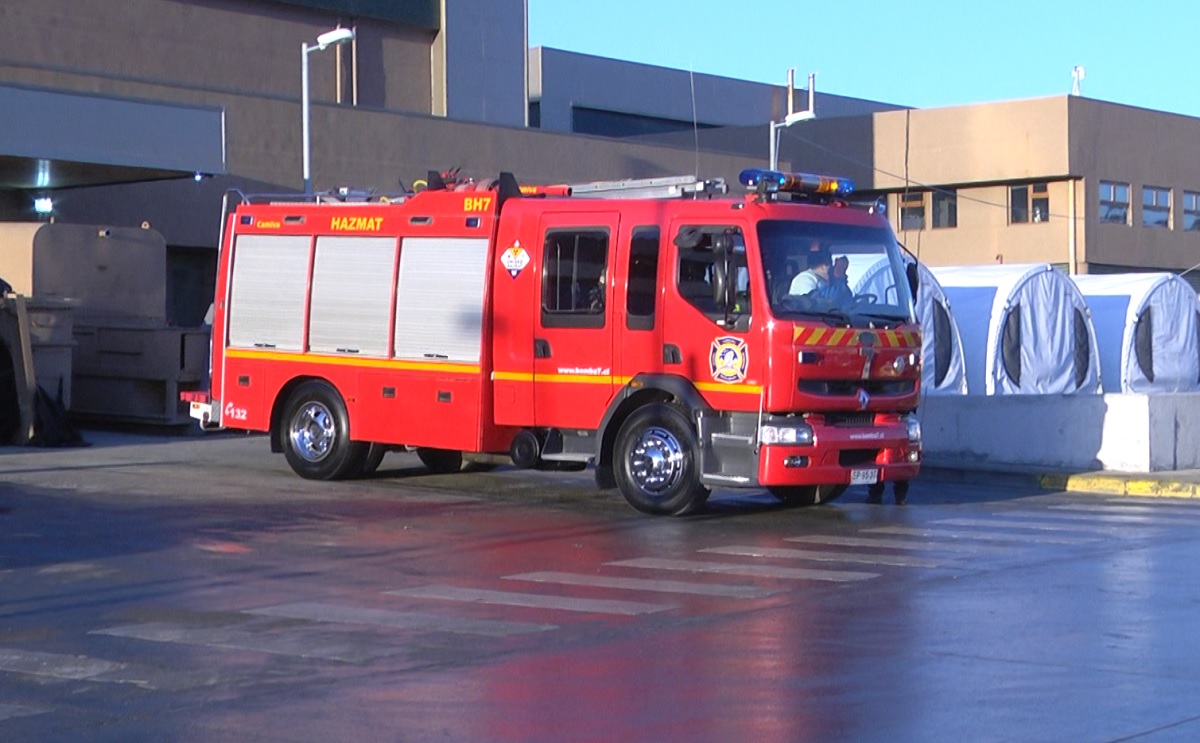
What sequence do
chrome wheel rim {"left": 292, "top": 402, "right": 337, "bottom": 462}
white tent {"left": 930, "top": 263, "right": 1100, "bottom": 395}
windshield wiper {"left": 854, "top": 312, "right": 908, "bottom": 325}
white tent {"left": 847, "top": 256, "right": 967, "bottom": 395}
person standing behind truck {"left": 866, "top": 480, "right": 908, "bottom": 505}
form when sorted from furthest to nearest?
1. white tent {"left": 930, "top": 263, "right": 1100, "bottom": 395}
2. white tent {"left": 847, "top": 256, "right": 967, "bottom": 395}
3. chrome wheel rim {"left": 292, "top": 402, "right": 337, "bottom": 462}
4. person standing behind truck {"left": 866, "top": 480, "right": 908, "bottom": 505}
5. windshield wiper {"left": 854, "top": 312, "right": 908, "bottom": 325}

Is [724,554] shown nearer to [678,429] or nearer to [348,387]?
[678,429]

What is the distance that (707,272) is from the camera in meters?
14.9

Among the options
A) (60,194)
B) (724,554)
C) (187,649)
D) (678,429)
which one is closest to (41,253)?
(60,194)

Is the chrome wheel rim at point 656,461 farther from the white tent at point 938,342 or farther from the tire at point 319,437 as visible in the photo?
the white tent at point 938,342

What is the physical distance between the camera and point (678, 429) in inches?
593

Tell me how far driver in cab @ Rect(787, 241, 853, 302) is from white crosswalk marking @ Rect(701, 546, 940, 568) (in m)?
2.69

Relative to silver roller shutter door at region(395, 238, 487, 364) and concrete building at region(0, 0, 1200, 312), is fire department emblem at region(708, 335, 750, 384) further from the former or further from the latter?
concrete building at region(0, 0, 1200, 312)

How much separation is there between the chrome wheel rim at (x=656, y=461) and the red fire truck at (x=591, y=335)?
0.02 m

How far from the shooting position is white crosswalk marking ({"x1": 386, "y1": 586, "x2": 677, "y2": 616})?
403 inches

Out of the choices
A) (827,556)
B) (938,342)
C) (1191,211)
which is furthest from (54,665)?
(1191,211)

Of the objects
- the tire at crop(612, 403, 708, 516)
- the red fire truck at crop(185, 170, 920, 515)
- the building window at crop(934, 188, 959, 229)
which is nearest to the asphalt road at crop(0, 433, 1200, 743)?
the tire at crop(612, 403, 708, 516)

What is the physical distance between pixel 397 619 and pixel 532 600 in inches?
40.4

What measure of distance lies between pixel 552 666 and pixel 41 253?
18.1 m

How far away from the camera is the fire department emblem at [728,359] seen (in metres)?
14.6
